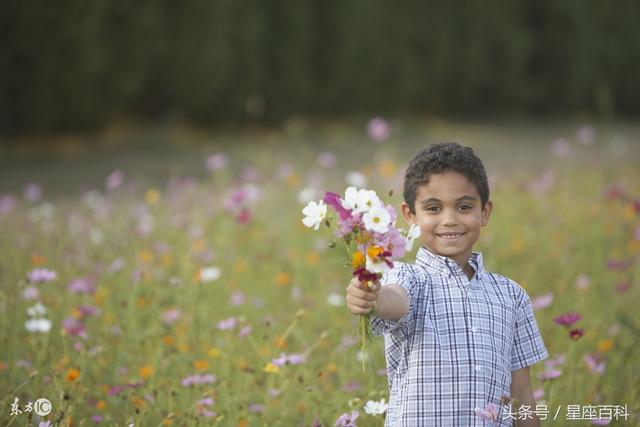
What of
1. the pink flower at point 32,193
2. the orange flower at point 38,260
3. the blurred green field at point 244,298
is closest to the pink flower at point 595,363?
the blurred green field at point 244,298

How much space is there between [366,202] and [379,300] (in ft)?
0.63

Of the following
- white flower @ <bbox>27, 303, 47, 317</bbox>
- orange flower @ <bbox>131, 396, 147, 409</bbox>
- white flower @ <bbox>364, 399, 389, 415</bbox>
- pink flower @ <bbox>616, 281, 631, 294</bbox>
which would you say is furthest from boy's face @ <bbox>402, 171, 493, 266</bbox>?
pink flower @ <bbox>616, 281, 631, 294</bbox>

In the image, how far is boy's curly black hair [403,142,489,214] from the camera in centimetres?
168

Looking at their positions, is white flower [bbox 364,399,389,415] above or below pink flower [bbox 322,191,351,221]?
below

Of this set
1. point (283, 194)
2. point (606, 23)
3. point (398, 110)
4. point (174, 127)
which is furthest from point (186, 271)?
point (606, 23)

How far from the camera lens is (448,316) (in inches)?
65.2

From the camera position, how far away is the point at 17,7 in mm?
7340

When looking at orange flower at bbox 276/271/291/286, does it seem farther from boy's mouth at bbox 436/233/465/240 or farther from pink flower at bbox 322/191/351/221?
pink flower at bbox 322/191/351/221

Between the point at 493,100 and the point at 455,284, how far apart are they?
36.3 ft

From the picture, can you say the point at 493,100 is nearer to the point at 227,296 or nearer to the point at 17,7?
the point at 17,7

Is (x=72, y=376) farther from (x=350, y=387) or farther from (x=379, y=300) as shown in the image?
(x=379, y=300)

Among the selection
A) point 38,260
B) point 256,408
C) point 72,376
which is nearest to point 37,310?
point 72,376

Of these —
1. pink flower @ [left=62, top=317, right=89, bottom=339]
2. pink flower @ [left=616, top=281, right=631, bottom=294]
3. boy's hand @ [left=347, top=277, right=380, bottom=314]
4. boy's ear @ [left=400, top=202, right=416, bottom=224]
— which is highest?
pink flower @ [left=616, top=281, right=631, bottom=294]

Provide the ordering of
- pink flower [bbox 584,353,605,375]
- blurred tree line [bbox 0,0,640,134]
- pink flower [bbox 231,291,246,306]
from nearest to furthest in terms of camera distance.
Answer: pink flower [bbox 584,353,605,375], pink flower [bbox 231,291,246,306], blurred tree line [bbox 0,0,640,134]
